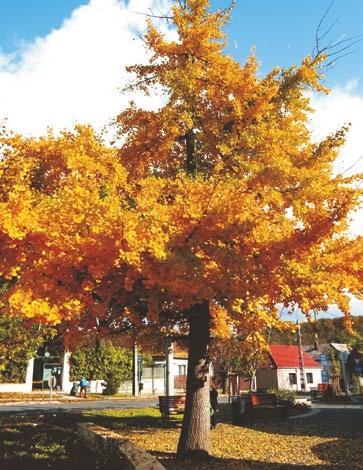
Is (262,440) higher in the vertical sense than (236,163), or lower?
lower

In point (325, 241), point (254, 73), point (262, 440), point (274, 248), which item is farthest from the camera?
point (262, 440)

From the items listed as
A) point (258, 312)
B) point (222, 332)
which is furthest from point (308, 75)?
point (222, 332)

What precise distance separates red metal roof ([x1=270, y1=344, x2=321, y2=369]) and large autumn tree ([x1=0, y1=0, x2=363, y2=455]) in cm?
3669

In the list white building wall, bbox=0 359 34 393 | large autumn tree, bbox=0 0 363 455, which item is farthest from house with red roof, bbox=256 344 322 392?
large autumn tree, bbox=0 0 363 455

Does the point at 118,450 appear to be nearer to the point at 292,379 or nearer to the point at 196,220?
the point at 196,220

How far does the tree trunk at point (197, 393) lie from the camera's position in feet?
33.4

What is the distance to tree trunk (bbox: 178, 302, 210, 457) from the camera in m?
10.2

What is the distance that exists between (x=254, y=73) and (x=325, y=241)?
5.25 meters

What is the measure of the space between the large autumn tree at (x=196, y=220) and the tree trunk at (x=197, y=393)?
→ 0.03 metres

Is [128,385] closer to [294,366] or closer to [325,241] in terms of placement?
[294,366]

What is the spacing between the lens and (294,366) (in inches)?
1869

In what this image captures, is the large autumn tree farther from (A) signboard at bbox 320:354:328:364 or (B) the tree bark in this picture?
(A) signboard at bbox 320:354:328:364

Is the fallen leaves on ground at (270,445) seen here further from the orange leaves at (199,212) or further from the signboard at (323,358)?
the signboard at (323,358)

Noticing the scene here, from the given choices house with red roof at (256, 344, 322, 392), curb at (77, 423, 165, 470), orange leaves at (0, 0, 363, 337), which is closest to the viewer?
curb at (77, 423, 165, 470)
